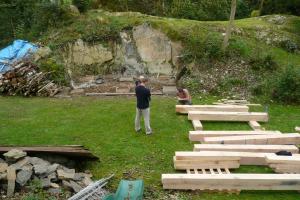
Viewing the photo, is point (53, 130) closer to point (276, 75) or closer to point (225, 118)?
point (225, 118)

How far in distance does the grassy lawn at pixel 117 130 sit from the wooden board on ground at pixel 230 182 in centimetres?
14

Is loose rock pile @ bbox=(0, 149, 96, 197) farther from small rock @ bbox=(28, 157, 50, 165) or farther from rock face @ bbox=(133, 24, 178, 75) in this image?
rock face @ bbox=(133, 24, 178, 75)

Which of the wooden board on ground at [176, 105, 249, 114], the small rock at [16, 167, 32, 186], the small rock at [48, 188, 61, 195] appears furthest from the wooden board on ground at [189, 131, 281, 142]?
the small rock at [16, 167, 32, 186]

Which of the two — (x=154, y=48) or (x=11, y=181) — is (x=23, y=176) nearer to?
(x=11, y=181)

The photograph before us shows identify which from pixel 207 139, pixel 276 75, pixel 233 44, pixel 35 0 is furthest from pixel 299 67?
pixel 35 0

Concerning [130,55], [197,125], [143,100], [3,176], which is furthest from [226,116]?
[3,176]

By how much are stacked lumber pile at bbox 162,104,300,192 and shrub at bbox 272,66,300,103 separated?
9.96ft

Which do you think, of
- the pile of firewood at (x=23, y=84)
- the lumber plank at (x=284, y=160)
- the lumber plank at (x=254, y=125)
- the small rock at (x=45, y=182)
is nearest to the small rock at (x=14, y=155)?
the small rock at (x=45, y=182)

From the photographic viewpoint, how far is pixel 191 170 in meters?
9.66

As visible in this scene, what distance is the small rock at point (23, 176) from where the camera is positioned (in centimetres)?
831

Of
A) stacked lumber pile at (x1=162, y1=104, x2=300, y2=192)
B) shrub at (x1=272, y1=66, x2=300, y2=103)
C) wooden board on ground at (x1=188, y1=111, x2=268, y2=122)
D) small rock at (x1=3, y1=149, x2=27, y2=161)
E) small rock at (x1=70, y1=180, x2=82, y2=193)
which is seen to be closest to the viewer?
small rock at (x1=70, y1=180, x2=82, y2=193)

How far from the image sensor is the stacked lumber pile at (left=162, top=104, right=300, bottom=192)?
875 centimetres

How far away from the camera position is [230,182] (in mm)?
8719

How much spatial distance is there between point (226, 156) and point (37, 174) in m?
4.31
